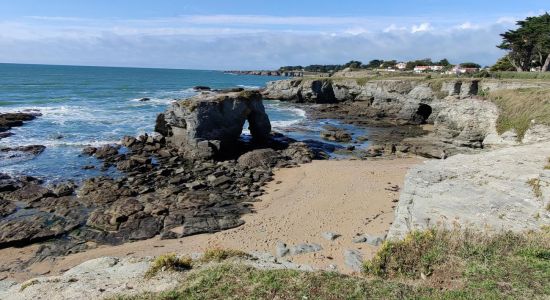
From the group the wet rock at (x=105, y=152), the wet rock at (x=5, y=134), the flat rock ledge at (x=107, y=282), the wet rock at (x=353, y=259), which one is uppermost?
the flat rock ledge at (x=107, y=282)

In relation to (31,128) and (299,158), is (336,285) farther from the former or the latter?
(31,128)

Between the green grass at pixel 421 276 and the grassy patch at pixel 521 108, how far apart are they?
62.9ft

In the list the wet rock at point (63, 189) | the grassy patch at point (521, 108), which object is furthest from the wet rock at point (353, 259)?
the grassy patch at point (521, 108)

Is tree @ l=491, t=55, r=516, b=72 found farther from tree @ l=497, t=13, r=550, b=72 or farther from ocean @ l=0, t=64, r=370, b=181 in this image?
ocean @ l=0, t=64, r=370, b=181

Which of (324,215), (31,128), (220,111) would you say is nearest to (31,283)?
(324,215)

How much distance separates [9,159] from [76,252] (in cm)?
1738

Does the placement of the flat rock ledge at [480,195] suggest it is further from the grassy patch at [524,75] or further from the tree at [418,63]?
Answer: the tree at [418,63]

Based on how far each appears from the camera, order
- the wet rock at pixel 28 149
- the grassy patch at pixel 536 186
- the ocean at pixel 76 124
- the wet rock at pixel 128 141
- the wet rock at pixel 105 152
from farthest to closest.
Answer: the wet rock at pixel 128 141 < the wet rock at pixel 28 149 < the wet rock at pixel 105 152 < the ocean at pixel 76 124 < the grassy patch at pixel 536 186

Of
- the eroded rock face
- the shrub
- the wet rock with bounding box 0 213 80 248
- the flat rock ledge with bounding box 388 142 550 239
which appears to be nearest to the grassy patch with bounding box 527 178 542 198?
the flat rock ledge with bounding box 388 142 550 239

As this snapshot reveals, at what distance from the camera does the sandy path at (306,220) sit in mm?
16281

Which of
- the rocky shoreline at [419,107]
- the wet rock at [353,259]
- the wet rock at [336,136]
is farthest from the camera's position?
the wet rock at [336,136]

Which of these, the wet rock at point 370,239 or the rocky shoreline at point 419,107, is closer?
the wet rock at point 370,239

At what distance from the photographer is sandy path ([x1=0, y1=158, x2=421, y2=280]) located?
53.4ft

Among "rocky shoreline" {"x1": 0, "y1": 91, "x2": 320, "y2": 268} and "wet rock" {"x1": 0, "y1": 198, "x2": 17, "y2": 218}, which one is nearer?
"rocky shoreline" {"x1": 0, "y1": 91, "x2": 320, "y2": 268}
